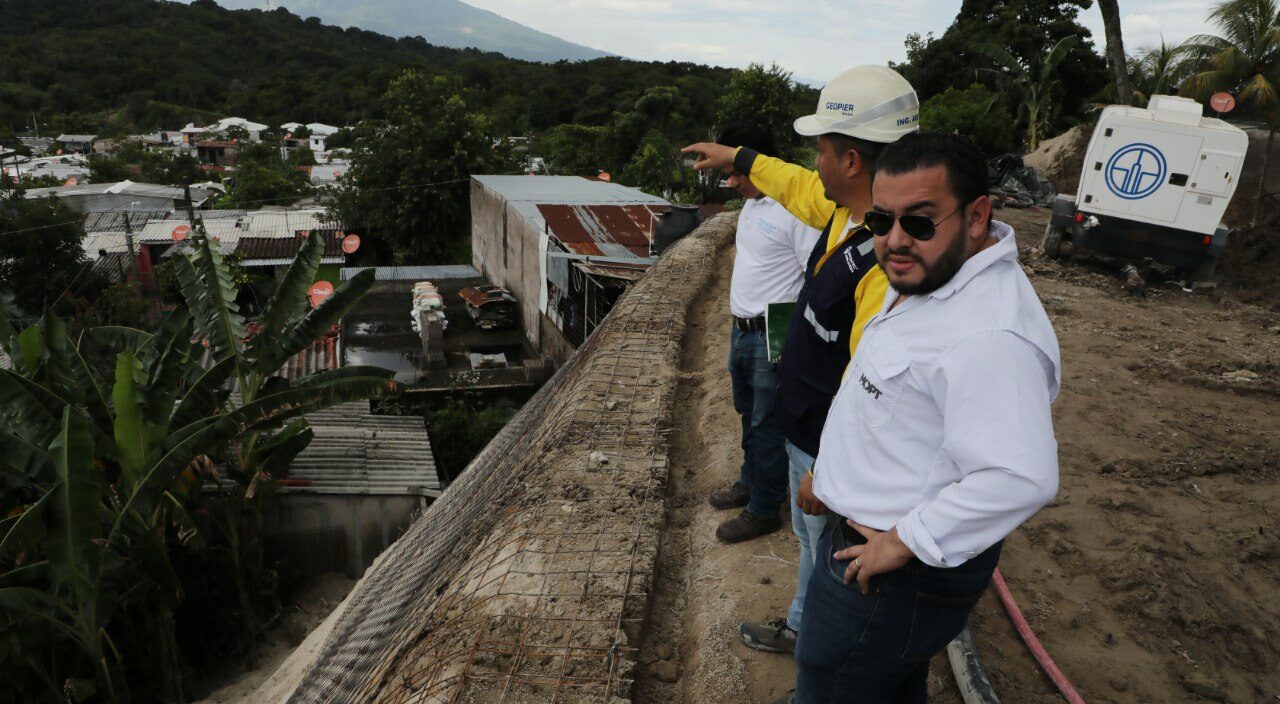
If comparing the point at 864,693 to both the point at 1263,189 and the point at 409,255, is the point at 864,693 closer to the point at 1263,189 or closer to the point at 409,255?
the point at 1263,189

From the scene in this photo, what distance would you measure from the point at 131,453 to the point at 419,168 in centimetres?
2131

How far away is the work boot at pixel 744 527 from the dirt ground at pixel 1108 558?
0.06m

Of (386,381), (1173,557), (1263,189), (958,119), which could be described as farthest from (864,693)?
(958,119)

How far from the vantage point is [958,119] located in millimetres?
20062

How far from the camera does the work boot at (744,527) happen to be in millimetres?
3699

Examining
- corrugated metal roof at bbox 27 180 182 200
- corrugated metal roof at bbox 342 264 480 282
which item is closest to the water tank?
corrugated metal roof at bbox 342 264 480 282

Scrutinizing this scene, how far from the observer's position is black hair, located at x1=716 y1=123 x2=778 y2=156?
3604 millimetres

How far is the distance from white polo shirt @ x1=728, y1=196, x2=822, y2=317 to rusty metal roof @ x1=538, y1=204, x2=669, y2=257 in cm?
1013

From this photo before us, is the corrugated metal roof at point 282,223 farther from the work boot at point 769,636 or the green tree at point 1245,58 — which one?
the work boot at point 769,636

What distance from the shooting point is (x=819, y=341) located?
2451 mm

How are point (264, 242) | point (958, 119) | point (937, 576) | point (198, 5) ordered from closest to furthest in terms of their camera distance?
point (937, 576), point (958, 119), point (264, 242), point (198, 5)

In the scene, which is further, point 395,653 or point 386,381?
point 386,381

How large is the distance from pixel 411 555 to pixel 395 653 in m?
2.42

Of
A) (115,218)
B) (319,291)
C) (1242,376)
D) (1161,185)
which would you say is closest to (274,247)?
(115,218)
